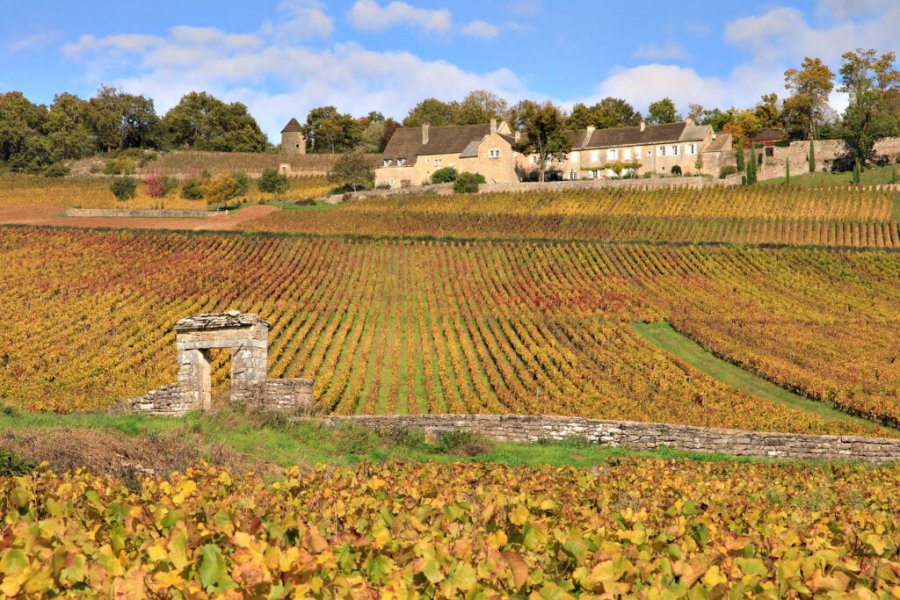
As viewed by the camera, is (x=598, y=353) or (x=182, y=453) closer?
(x=182, y=453)

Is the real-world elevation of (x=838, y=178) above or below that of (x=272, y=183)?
below

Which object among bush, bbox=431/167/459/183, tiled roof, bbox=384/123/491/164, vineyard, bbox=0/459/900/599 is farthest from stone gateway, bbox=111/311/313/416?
tiled roof, bbox=384/123/491/164

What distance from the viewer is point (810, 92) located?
100938 millimetres

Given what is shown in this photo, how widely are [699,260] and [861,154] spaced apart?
48736mm

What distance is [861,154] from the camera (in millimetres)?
89875

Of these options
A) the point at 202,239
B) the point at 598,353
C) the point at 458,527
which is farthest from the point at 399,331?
the point at 458,527

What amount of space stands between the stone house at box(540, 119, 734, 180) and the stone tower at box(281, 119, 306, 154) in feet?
121

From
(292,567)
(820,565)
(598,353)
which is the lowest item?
(598,353)

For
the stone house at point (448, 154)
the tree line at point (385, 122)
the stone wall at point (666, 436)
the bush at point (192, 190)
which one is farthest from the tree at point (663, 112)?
the stone wall at point (666, 436)

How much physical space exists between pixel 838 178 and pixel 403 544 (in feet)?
294

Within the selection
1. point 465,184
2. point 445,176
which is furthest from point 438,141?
point 465,184

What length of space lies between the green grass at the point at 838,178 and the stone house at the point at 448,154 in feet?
88.8

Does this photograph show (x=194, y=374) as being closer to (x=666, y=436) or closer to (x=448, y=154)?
(x=666, y=436)

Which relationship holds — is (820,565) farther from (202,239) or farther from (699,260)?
(202,239)
